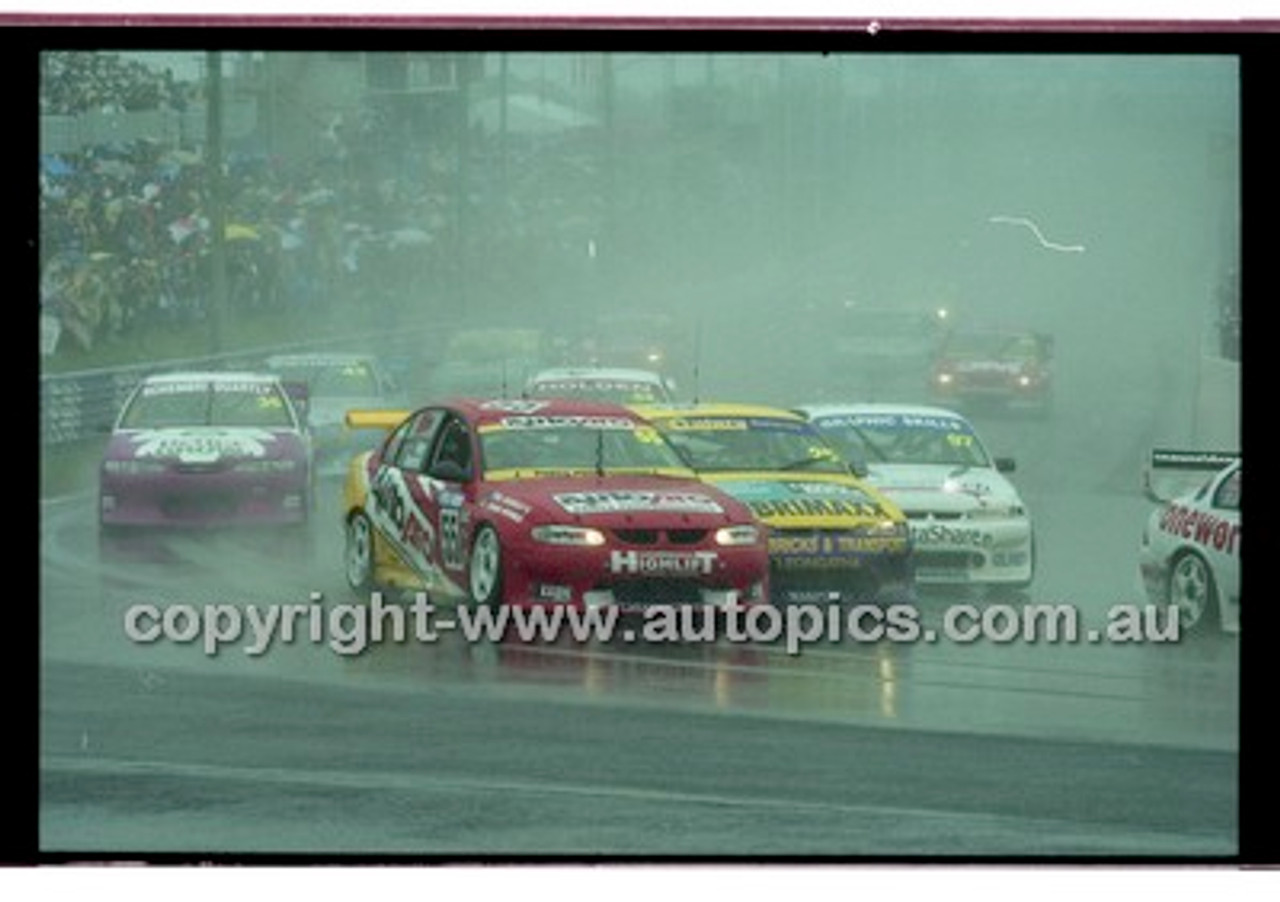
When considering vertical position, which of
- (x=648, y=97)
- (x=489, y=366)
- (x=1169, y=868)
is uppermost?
(x=648, y=97)

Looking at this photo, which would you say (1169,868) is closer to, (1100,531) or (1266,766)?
(1266,766)

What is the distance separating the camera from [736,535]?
11695mm

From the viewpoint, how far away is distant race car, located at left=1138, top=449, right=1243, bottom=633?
11203 mm

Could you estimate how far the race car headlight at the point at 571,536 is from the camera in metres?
11.5

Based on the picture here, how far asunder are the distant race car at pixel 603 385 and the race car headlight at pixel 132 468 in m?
1.26

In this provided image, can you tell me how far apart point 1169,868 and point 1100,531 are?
1203 mm

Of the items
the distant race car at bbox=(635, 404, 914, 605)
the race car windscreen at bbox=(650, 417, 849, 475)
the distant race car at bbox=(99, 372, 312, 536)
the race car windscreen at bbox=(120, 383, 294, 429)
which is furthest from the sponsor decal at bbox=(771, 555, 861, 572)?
the race car windscreen at bbox=(120, 383, 294, 429)

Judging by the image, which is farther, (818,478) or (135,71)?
(818,478)

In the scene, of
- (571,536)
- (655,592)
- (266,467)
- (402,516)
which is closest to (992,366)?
(655,592)

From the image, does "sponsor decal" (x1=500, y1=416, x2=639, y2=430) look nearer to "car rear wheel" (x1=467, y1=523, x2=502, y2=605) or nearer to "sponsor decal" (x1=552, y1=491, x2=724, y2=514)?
"sponsor decal" (x1=552, y1=491, x2=724, y2=514)

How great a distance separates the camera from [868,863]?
35.6ft

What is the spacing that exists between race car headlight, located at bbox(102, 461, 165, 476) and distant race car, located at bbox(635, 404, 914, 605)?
1.62m

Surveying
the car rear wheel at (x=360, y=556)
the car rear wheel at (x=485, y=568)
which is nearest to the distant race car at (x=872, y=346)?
the car rear wheel at (x=485, y=568)
